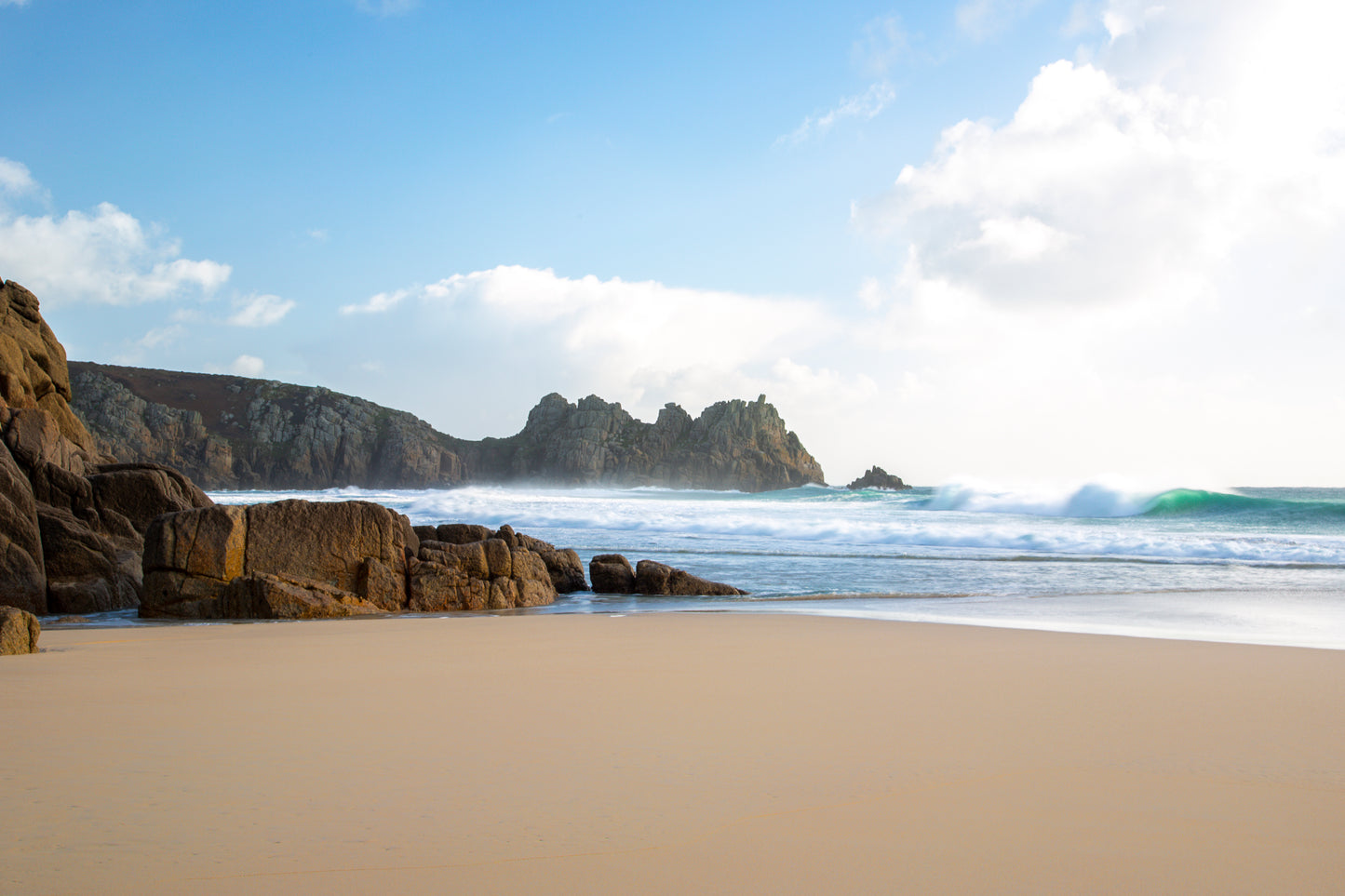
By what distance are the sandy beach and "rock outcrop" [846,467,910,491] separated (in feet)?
238

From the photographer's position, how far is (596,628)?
7.03 metres

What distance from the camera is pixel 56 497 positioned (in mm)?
9992

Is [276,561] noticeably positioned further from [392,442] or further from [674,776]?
[392,442]

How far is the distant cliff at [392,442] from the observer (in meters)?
76.1

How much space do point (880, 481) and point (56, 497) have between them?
71444mm

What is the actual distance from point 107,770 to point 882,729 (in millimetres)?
2644

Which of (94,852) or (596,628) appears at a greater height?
(94,852)

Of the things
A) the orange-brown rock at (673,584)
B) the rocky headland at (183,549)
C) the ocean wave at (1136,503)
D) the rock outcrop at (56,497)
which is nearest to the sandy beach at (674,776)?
the rocky headland at (183,549)

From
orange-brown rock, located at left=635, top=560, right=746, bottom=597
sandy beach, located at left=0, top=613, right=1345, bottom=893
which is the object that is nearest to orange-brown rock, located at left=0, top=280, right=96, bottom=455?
orange-brown rock, located at left=635, top=560, right=746, bottom=597

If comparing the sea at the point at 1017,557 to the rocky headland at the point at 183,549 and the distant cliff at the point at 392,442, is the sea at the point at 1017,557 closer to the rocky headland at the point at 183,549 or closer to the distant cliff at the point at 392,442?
the rocky headland at the point at 183,549

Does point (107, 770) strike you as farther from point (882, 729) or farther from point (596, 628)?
point (596, 628)

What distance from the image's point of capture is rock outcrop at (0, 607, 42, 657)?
5125mm

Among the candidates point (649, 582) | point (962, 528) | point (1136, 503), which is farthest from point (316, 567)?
point (1136, 503)

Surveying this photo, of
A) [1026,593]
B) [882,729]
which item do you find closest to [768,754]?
[882,729]
